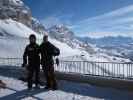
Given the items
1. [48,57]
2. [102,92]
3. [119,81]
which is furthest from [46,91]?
[119,81]

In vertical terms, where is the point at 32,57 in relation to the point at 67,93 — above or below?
above

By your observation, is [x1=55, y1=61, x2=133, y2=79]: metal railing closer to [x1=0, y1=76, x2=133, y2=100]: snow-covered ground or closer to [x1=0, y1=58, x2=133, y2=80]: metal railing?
[x1=0, y1=58, x2=133, y2=80]: metal railing

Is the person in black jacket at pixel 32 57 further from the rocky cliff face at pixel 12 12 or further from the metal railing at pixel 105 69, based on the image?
the rocky cliff face at pixel 12 12

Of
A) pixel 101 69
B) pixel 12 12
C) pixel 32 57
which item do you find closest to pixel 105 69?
pixel 101 69

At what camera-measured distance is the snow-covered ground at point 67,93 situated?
875 cm

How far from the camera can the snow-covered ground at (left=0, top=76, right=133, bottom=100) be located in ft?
28.7

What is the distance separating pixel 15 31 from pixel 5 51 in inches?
2049

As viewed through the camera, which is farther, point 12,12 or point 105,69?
point 12,12

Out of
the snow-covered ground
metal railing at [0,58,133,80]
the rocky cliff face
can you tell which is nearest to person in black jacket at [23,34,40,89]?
the snow-covered ground

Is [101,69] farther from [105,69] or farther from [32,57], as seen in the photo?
[32,57]

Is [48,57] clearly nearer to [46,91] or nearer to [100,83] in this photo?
[46,91]

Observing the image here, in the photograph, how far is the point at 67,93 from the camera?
9547 millimetres

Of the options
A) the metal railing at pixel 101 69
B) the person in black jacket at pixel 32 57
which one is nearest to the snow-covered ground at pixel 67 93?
the person in black jacket at pixel 32 57

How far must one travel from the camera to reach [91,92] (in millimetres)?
9766
